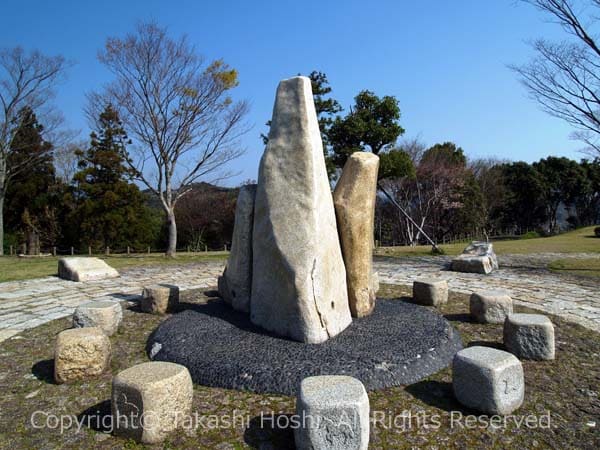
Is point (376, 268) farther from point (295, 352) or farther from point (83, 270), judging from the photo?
point (83, 270)

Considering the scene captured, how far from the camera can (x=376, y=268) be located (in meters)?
11.9

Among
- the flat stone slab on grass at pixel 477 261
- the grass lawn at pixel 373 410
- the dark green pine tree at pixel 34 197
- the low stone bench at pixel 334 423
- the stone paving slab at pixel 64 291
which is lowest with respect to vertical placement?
the grass lawn at pixel 373 410

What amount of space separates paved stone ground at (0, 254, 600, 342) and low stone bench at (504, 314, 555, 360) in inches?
74.9

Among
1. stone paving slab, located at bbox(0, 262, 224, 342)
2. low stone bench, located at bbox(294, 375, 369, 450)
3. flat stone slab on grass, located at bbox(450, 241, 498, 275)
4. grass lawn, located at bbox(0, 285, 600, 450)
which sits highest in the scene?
flat stone slab on grass, located at bbox(450, 241, 498, 275)

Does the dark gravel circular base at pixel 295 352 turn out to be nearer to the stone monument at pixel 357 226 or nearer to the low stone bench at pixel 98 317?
the stone monument at pixel 357 226

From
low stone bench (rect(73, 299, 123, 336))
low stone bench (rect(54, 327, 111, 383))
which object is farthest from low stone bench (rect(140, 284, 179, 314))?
low stone bench (rect(54, 327, 111, 383))

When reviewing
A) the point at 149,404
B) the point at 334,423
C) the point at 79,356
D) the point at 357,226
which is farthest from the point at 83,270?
the point at 334,423

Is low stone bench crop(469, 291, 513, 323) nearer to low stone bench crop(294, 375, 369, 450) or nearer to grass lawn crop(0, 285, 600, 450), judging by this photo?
grass lawn crop(0, 285, 600, 450)

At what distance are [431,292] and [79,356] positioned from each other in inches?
216

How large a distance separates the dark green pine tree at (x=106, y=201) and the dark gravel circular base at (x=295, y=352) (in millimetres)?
19348

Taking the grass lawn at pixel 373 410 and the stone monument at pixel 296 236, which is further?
the stone monument at pixel 296 236

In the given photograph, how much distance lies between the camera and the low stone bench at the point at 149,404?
2938 mm

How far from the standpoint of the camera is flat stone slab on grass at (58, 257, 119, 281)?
993cm

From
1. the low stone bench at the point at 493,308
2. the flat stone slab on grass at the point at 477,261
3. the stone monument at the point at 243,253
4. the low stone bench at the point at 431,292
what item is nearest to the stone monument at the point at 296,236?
the stone monument at the point at 243,253
